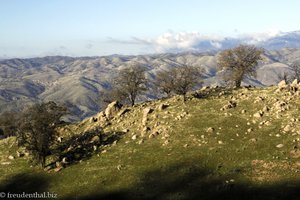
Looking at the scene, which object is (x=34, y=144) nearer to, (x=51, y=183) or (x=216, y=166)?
(x=51, y=183)

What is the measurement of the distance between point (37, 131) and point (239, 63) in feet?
200

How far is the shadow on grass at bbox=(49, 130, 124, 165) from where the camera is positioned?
213 ft

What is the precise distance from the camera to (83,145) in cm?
6950

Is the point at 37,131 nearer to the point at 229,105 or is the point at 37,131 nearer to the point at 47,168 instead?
the point at 47,168

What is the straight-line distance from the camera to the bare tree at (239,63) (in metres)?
102

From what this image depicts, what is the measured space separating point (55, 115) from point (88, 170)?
1557 cm

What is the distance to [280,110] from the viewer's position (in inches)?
2576

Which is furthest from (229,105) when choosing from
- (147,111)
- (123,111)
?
(123,111)

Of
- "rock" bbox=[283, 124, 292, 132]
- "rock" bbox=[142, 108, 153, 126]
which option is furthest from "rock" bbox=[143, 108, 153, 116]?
"rock" bbox=[283, 124, 292, 132]

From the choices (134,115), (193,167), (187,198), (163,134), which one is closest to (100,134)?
(134,115)

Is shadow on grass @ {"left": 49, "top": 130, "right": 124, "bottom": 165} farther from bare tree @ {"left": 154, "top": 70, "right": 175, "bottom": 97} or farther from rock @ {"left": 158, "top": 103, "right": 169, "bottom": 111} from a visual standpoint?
bare tree @ {"left": 154, "top": 70, "right": 175, "bottom": 97}

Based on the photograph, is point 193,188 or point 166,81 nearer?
point 193,188

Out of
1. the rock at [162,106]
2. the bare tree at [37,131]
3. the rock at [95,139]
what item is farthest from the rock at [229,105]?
the bare tree at [37,131]

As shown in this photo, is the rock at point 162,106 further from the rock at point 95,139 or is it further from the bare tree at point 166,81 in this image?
the rock at point 95,139
